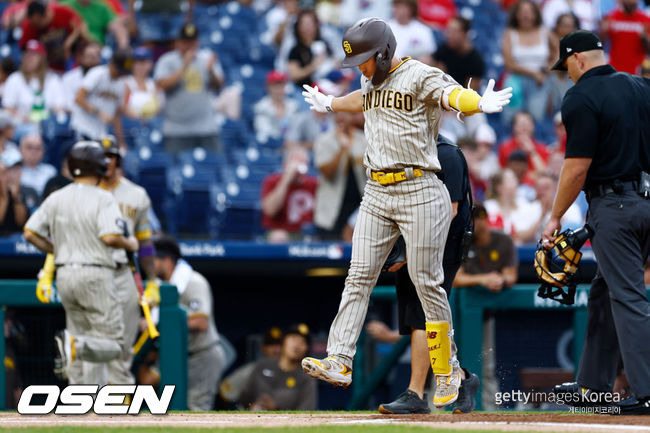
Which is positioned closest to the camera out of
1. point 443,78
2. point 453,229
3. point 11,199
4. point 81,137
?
point 443,78

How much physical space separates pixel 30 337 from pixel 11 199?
1893mm

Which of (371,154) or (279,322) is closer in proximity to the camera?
(371,154)

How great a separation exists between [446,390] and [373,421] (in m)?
0.39

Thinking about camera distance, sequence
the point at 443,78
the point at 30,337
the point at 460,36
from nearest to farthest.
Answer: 1. the point at 443,78
2. the point at 30,337
3. the point at 460,36

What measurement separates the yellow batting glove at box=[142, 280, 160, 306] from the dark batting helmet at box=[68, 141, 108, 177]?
0.99 metres

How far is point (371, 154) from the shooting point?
4.92m

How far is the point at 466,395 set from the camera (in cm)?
527

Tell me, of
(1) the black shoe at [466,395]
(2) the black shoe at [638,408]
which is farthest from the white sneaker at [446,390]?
(2) the black shoe at [638,408]

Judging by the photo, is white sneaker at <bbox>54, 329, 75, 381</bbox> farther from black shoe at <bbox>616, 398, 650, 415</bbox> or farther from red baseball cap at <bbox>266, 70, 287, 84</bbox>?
red baseball cap at <bbox>266, 70, 287, 84</bbox>

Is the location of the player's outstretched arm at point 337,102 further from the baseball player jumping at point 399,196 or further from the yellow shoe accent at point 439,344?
the yellow shoe accent at point 439,344

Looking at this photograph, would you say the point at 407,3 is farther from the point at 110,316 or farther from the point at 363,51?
the point at 363,51

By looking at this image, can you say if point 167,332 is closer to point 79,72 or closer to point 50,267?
point 50,267

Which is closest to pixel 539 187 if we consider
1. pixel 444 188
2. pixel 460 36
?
pixel 460 36

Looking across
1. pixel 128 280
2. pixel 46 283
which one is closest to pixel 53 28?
pixel 128 280
